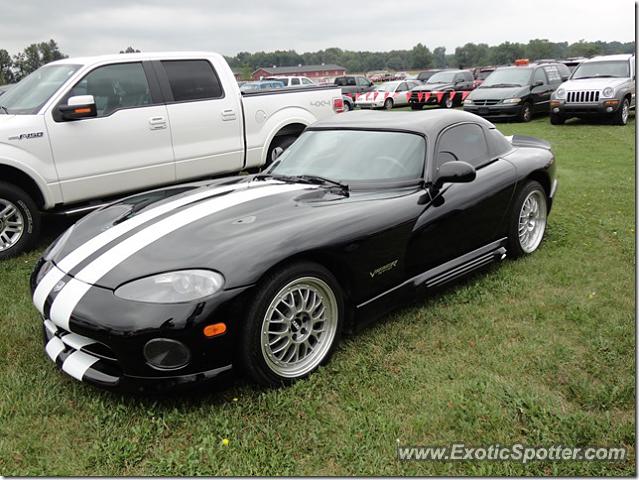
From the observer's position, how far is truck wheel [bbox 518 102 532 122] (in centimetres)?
1510

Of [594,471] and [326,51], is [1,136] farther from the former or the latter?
[326,51]

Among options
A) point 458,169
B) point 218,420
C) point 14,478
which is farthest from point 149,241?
point 458,169

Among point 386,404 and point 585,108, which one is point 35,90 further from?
point 585,108

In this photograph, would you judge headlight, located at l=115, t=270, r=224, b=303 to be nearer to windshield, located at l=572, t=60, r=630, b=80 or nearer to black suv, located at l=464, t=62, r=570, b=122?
black suv, located at l=464, t=62, r=570, b=122

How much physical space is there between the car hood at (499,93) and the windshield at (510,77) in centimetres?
42

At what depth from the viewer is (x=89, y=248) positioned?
3.08m

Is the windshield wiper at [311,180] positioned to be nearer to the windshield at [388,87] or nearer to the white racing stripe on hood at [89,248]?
the white racing stripe on hood at [89,248]

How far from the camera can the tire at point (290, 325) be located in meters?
2.72

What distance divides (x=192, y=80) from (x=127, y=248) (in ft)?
12.8

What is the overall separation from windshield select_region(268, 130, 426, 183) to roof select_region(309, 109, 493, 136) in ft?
0.23

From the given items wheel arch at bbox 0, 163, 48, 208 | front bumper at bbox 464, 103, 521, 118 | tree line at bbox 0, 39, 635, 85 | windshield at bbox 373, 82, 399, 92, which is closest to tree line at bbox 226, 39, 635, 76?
tree line at bbox 0, 39, 635, 85

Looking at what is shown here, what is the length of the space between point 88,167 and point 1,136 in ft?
2.60

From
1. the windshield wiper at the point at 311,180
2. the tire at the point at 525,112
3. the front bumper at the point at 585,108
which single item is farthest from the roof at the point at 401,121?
the tire at the point at 525,112

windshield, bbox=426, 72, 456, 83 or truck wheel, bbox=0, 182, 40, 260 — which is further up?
windshield, bbox=426, 72, 456, 83
